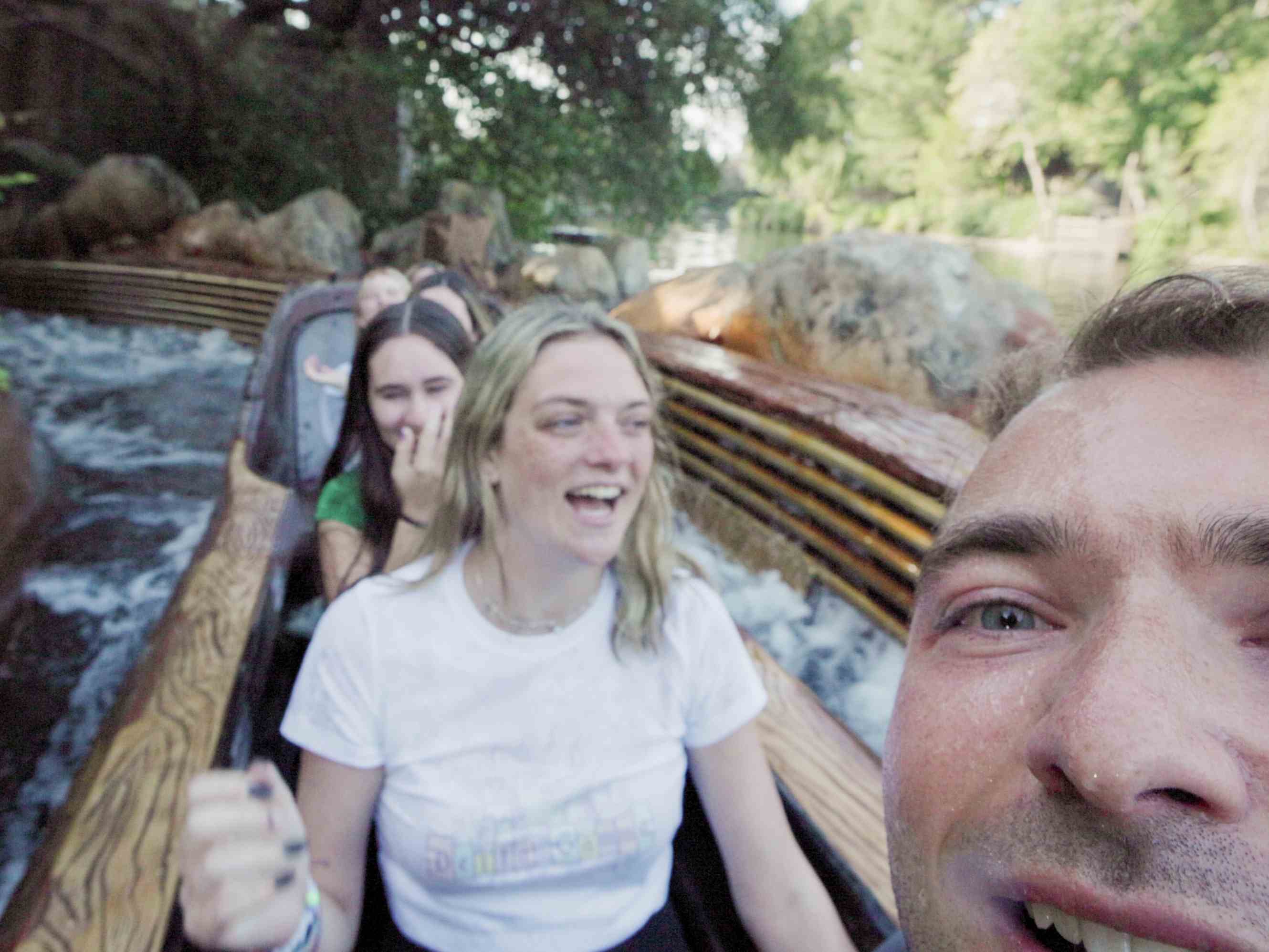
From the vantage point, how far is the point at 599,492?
112cm

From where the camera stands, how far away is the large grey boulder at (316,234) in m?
8.74

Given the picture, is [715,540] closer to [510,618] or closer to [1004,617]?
[510,618]

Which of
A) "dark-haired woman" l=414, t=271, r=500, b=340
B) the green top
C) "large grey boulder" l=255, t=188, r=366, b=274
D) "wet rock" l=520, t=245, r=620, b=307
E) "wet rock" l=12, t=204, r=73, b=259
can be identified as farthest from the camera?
"wet rock" l=12, t=204, r=73, b=259

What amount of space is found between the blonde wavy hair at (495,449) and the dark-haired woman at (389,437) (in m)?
0.41

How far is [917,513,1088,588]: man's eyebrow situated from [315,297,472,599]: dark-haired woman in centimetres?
110

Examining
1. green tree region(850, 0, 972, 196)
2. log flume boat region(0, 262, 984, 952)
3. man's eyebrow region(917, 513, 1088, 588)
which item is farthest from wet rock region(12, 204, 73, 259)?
green tree region(850, 0, 972, 196)

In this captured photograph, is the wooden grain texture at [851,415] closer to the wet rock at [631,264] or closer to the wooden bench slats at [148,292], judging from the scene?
the wet rock at [631,264]

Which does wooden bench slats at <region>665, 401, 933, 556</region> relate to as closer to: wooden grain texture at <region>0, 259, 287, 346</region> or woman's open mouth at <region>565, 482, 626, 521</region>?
woman's open mouth at <region>565, 482, 626, 521</region>

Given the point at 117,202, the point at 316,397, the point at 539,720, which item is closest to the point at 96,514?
the point at 316,397

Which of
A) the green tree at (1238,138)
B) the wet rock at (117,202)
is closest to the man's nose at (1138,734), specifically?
the green tree at (1238,138)

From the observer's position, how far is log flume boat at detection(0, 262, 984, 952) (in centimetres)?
97

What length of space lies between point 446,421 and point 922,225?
25.3m

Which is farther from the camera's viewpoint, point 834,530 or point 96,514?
point 96,514

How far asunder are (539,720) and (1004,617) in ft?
1.87
